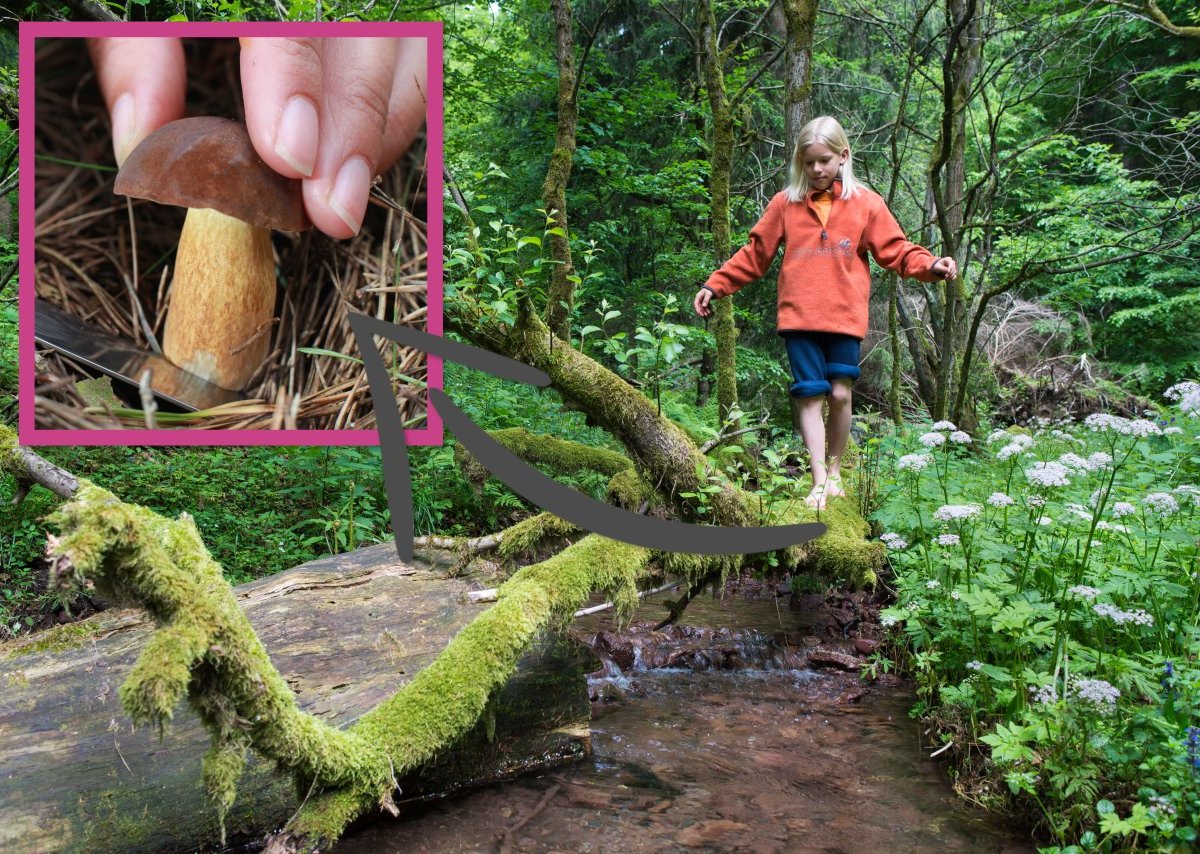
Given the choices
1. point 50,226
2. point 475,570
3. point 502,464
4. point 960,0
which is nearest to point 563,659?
point 475,570

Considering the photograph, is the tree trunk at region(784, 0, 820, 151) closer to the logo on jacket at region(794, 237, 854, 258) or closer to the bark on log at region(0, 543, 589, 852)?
the logo on jacket at region(794, 237, 854, 258)

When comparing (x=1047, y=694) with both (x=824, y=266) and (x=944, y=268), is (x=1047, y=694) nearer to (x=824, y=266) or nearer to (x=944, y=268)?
(x=944, y=268)

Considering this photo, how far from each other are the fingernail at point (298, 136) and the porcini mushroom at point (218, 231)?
0.07 metres

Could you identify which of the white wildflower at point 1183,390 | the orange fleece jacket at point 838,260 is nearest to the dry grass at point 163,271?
the orange fleece jacket at point 838,260

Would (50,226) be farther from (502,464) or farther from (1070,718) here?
(1070,718)

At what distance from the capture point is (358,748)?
2.27 m

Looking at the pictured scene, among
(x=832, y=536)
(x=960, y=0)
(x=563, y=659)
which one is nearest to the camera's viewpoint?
(x=563, y=659)

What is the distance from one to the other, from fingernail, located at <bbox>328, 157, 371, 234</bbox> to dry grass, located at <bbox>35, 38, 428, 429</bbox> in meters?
0.04

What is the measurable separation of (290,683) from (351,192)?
1679 mm

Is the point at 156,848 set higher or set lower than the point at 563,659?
lower

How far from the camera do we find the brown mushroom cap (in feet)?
7.72

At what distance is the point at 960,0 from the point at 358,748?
8.36 metres

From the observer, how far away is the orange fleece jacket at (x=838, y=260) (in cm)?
429

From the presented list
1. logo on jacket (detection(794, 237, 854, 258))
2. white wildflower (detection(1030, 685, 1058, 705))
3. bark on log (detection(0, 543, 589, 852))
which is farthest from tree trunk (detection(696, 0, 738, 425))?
white wildflower (detection(1030, 685, 1058, 705))
